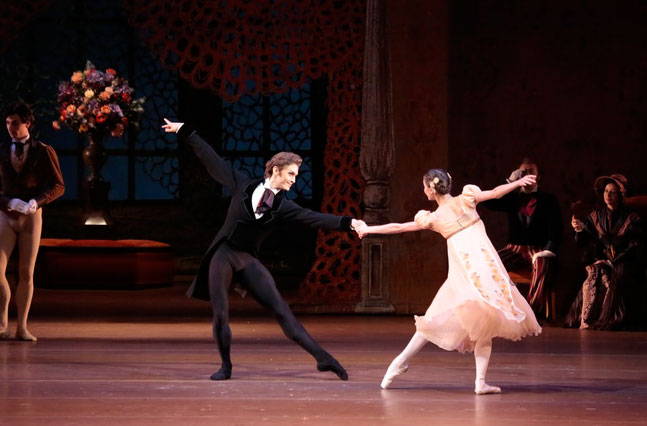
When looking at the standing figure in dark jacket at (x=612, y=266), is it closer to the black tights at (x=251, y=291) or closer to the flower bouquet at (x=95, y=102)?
the black tights at (x=251, y=291)

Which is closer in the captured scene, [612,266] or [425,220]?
[425,220]

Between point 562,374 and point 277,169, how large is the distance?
Result: 5.53 ft

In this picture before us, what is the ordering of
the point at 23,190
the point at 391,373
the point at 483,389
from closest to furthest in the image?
the point at 483,389 → the point at 391,373 → the point at 23,190

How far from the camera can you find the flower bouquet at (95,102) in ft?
38.8

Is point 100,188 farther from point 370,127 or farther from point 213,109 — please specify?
point 370,127

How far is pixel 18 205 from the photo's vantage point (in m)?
6.88

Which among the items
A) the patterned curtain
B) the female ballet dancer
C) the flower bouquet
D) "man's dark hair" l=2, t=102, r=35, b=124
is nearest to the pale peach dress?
the female ballet dancer

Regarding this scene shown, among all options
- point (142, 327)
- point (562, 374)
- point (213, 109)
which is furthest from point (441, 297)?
point (213, 109)

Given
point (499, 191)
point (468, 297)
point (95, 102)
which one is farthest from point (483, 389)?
point (95, 102)

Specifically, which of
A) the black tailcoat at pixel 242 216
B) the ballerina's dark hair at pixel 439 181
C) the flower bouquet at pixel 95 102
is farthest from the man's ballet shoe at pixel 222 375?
the flower bouquet at pixel 95 102

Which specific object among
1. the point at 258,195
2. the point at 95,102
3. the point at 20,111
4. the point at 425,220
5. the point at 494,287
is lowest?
the point at 494,287

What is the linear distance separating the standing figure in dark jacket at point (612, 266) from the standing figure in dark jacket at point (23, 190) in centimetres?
365

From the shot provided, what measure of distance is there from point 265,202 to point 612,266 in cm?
366

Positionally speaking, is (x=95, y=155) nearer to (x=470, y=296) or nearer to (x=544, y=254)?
(x=544, y=254)
